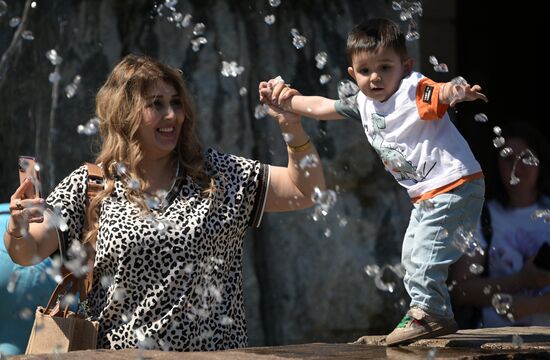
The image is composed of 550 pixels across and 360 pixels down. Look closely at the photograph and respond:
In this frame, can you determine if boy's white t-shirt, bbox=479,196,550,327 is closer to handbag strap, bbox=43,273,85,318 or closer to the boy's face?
the boy's face

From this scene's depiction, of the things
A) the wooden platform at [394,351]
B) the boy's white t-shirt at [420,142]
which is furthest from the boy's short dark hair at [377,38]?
the wooden platform at [394,351]

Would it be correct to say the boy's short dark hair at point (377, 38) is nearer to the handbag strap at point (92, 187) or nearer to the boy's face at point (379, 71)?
the boy's face at point (379, 71)

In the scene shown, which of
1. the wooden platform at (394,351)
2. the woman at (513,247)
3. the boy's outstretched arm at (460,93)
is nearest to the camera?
the wooden platform at (394,351)

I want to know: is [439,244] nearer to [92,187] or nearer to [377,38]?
[377,38]

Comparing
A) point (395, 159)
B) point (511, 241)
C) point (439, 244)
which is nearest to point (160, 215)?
point (395, 159)

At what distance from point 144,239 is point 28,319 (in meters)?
0.81

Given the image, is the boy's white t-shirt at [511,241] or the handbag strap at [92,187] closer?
the handbag strap at [92,187]

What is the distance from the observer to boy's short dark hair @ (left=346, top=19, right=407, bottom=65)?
4.23 m

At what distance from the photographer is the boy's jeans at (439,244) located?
4.20 metres

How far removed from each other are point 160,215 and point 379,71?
83 centimetres

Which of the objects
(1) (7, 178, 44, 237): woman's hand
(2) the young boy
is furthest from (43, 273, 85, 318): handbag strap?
(2) the young boy

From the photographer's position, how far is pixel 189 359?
364cm

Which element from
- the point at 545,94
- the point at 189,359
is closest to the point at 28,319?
the point at 189,359

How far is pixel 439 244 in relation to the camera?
4.21m
